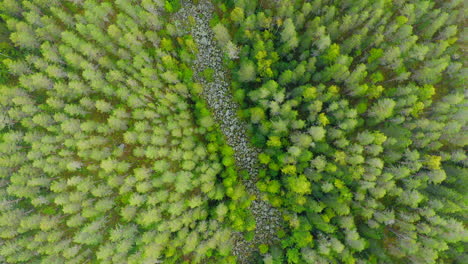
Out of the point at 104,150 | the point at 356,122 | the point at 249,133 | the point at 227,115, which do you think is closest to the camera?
the point at 356,122

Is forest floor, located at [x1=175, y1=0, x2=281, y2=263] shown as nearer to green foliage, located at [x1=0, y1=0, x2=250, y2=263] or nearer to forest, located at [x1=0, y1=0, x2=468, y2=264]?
forest, located at [x1=0, y1=0, x2=468, y2=264]

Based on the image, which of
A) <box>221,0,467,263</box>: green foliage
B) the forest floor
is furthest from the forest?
the forest floor

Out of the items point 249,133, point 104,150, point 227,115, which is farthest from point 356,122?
point 104,150

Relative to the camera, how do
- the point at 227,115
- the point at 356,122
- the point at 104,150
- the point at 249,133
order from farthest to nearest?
the point at 227,115 < the point at 249,133 < the point at 104,150 < the point at 356,122

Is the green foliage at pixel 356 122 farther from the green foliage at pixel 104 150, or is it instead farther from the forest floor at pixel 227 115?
the green foliage at pixel 104 150

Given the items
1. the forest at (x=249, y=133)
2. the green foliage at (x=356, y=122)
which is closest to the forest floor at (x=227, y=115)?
the forest at (x=249, y=133)

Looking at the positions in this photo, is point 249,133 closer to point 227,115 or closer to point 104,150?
point 227,115
